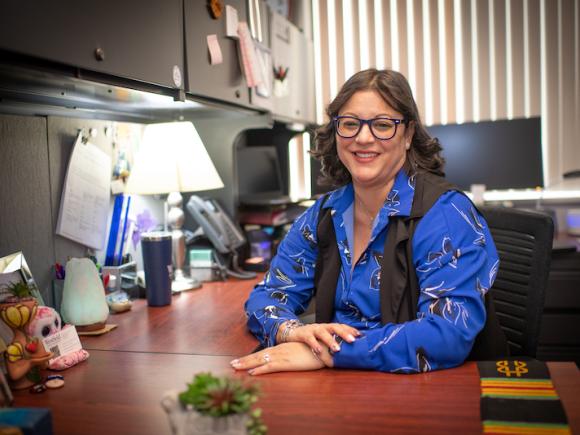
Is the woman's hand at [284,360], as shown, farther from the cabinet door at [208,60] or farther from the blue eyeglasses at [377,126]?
the cabinet door at [208,60]

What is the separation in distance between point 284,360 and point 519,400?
0.47 meters

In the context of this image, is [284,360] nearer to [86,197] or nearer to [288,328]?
[288,328]

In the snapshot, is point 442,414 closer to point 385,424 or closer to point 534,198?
point 385,424

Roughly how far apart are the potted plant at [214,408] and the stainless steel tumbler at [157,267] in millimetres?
1076

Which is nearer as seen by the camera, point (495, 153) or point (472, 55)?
point (495, 153)

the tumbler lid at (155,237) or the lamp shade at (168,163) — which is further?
the lamp shade at (168,163)

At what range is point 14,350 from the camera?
3.87 ft

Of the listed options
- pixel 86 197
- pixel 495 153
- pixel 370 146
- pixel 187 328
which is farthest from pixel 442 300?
pixel 495 153

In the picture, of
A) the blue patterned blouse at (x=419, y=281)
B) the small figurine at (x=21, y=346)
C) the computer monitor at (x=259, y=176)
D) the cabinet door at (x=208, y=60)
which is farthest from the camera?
the computer monitor at (x=259, y=176)

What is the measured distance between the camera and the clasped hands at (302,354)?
128 cm

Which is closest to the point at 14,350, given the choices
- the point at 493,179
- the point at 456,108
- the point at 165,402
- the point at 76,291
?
the point at 76,291

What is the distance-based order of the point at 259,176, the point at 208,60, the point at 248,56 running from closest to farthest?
the point at 208,60, the point at 248,56, the point at 259,176

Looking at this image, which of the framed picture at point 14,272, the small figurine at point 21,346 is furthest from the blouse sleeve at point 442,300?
the framed picture at point 14,272

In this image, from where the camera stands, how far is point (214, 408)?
0.79 meters
